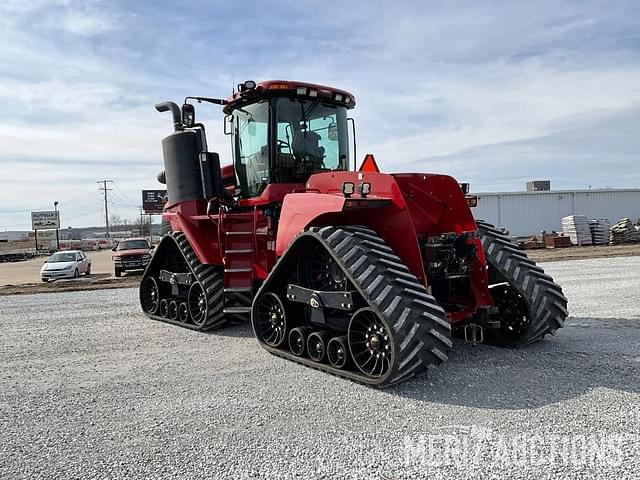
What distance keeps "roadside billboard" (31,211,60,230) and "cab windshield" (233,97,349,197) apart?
63897 mm

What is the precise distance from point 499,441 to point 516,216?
3813cm

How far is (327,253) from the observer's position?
19.0 ft

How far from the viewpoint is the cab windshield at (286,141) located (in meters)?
7.26

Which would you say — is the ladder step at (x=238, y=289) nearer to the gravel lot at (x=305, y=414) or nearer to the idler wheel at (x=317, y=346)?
the gravel lot at (x=305, y=414)

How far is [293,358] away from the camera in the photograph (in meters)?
5.95

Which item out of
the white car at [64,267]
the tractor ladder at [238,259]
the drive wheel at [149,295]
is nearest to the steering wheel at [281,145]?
the tractor ladder at [238,259]

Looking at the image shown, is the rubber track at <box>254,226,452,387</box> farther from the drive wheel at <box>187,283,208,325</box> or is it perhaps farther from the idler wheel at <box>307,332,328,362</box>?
the drive wheel at <box>187,283,208,325</box>

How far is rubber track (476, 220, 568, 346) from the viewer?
5965 mm

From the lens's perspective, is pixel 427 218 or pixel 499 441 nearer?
pixel 499 441

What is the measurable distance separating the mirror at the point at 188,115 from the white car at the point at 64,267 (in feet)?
51.4

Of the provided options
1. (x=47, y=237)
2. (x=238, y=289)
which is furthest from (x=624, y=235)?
(x=47, y=237)

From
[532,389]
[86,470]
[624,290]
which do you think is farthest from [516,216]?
[86,470]

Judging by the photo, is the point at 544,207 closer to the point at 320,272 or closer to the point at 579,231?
the point at 579,231

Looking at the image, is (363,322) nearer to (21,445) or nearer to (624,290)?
(21,445)
